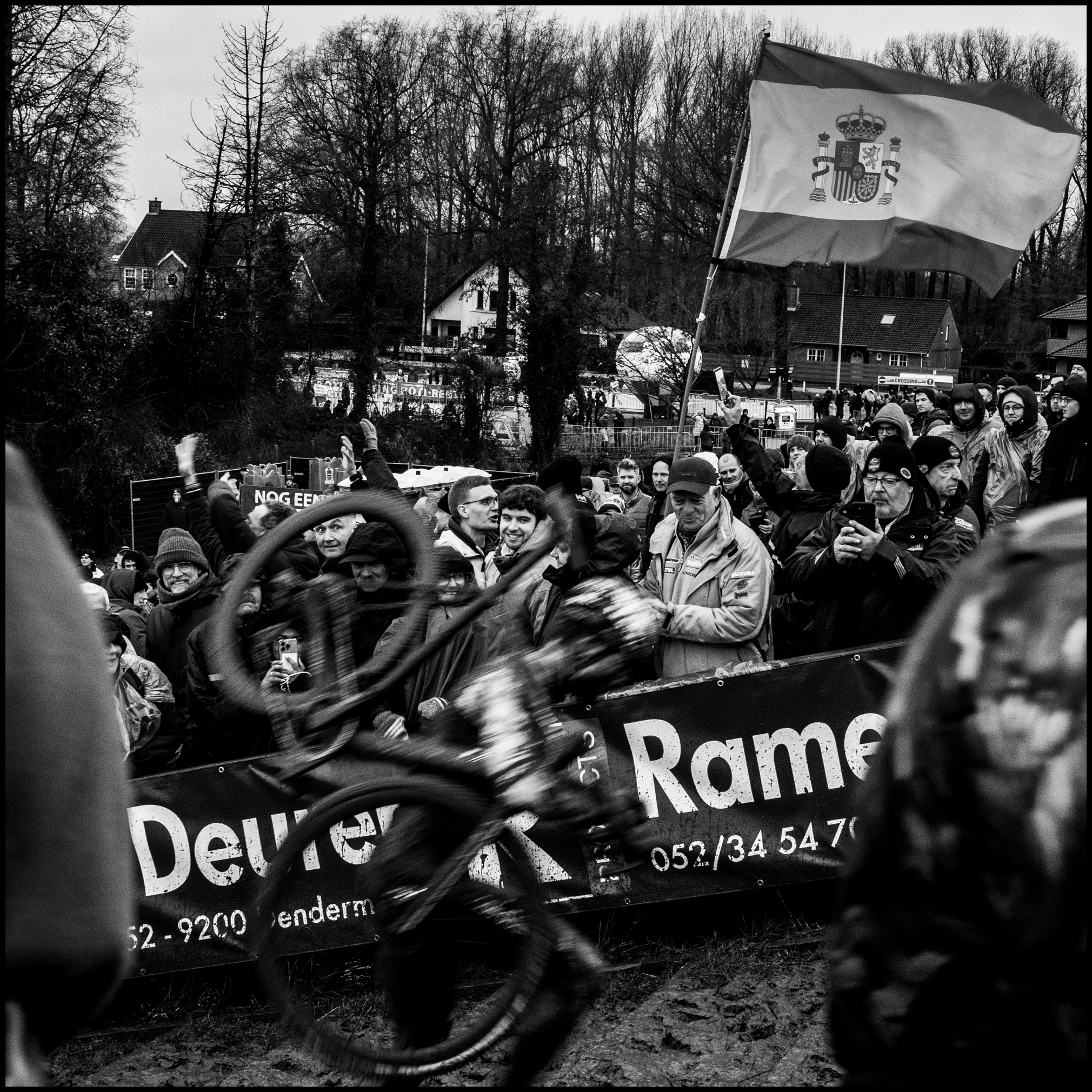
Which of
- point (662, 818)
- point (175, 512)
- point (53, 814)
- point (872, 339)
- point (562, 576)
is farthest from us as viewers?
point (872, 339)

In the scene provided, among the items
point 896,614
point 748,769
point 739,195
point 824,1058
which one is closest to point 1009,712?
point 824,1058

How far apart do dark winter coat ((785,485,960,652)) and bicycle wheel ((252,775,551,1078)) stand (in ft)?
8.97

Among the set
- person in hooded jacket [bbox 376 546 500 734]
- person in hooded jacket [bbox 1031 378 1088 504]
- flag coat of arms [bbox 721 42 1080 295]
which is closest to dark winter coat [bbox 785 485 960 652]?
person in hooded jacket [bbox 376 546 500 734]

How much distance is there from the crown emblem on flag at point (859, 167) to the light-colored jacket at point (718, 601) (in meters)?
4.01

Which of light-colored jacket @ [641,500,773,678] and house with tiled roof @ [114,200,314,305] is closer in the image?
light-colored jacket @ [641,500,773,678]

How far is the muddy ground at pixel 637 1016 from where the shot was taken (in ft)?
14.3

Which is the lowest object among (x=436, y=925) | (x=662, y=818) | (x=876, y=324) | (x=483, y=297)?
(x=662, y=818)

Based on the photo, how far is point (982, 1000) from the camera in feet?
4.34

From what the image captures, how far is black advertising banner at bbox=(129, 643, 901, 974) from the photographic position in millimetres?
5172

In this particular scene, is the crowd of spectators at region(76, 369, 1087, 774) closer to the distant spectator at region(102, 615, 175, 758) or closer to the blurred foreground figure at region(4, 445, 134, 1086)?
the distant spectator at region(102, 615, 175, 758)

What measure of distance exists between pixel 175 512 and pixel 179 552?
645 centimetres

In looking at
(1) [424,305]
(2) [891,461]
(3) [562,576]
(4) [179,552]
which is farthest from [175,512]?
(1) [424,305]

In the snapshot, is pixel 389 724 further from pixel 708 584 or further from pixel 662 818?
pixel 708 584

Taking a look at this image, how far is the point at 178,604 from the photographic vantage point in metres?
6.54
